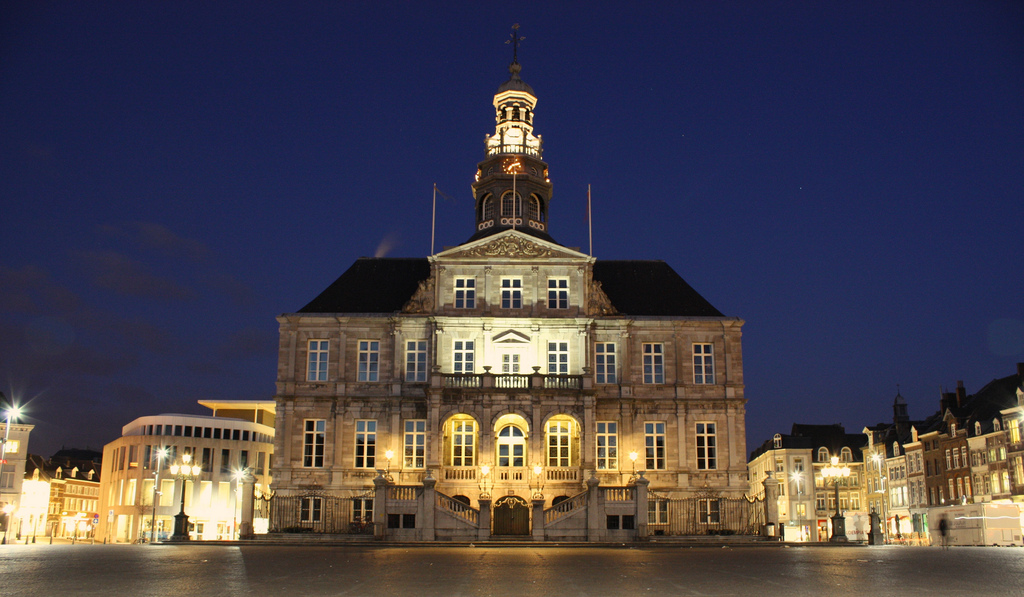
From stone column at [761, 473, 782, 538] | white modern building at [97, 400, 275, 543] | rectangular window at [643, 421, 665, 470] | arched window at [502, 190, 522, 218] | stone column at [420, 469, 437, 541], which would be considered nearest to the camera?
stone column at [420, 469, 437, 541]

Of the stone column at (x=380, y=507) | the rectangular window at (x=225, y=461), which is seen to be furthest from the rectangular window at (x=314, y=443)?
the rectangular window at (x=225, y=461)

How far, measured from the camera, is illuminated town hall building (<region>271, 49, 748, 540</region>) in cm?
4319

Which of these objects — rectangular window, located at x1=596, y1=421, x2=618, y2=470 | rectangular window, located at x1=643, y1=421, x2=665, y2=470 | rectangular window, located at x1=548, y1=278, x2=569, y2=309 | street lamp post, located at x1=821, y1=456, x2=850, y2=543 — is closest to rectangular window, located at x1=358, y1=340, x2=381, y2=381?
rectangular window, located at x1=548, y1=278, x2=569, y2=309

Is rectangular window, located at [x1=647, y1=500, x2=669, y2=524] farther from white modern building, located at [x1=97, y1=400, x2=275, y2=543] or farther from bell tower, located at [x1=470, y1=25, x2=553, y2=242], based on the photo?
white modern building, located at [x1=97, y1=400, x2=275, y2=543]

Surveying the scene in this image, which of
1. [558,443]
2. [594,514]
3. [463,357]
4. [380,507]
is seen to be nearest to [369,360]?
[463,357]

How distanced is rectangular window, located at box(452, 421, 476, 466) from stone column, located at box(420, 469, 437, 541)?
786cm

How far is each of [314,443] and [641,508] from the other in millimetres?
18864

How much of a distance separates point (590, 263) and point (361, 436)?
1544 centimetres

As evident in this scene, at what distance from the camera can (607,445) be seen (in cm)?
4675

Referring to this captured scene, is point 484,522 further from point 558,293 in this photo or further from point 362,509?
point 558,293

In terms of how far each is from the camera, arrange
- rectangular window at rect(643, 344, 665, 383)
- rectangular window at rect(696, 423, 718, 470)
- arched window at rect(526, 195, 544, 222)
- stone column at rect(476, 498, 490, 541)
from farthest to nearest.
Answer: arched window at rect(526, 195, 544, 222) < rectangular window at rect(643, 344, 665, 383) < rectangular window at rect(696, 423, 718, 470) < stone column at rect(476, 498, 490, 541)

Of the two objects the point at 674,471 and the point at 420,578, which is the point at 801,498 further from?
the point at 420,578

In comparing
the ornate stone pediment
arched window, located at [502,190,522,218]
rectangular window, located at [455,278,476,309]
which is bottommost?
rectangular window, located at [455,278,476,309]

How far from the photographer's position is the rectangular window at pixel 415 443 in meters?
46.2
